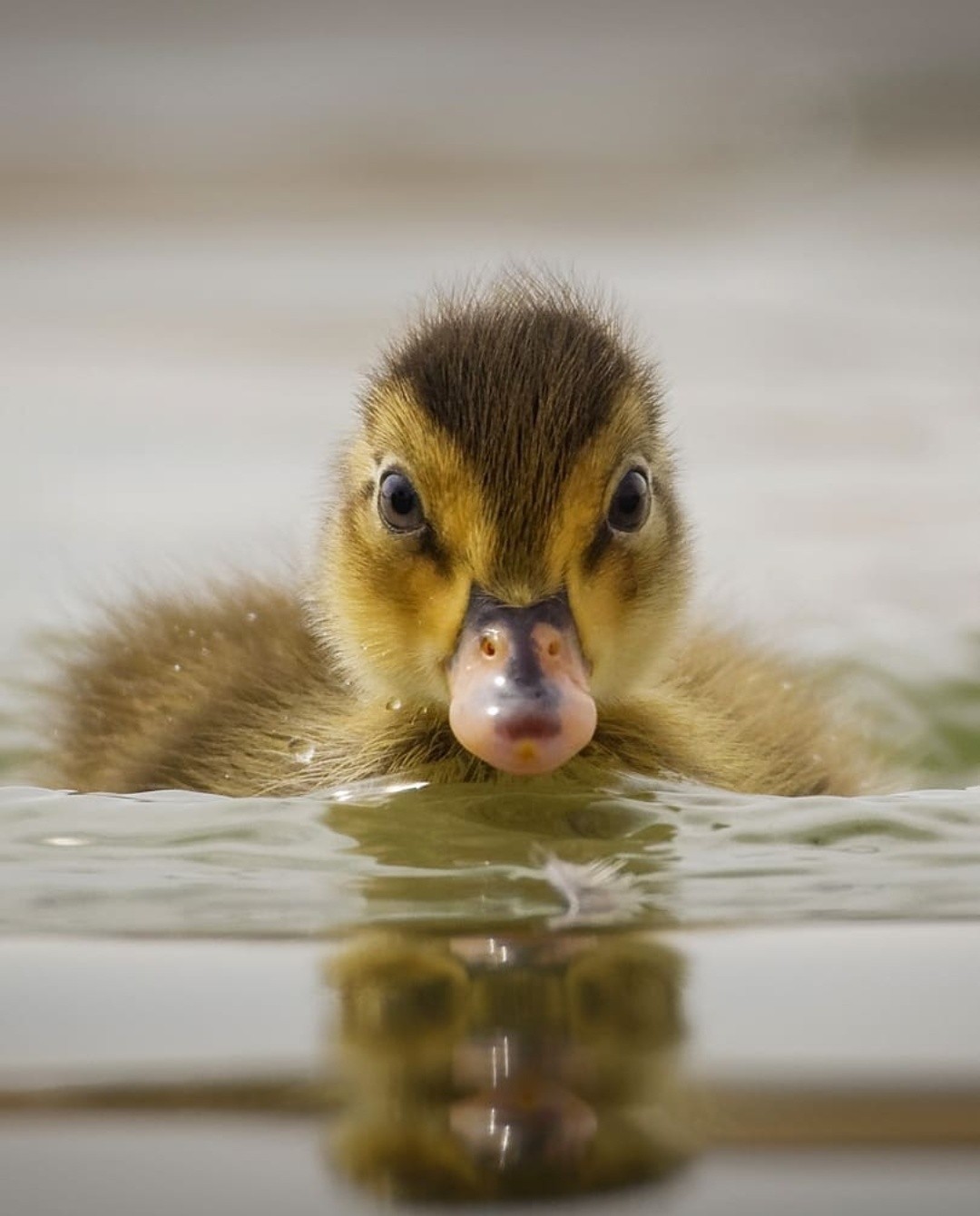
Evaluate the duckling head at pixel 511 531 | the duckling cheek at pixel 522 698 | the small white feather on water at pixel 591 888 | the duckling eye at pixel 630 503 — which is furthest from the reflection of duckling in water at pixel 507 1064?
the duckling eye at pixel 630 503

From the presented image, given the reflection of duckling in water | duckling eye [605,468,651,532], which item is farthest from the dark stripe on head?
the reflection of duckling in water

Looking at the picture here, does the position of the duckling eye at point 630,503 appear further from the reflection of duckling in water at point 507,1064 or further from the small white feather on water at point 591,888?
the reflection of duckling in water at point 507,1064

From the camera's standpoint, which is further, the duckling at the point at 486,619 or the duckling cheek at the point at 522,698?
the duckling at the point at 486,619

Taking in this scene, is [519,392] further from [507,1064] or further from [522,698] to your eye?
[507,1064]

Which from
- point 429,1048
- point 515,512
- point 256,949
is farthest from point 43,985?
point 515,512

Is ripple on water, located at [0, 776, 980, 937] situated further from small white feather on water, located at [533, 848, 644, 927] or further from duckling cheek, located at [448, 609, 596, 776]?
duckling cheek, located at [448, 609, 596, 776]

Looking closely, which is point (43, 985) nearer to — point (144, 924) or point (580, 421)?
point (144, 924)

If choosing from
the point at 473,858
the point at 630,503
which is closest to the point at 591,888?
the point at 473,858

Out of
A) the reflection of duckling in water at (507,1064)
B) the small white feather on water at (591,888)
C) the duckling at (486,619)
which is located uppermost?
the duckling at (486,619)
